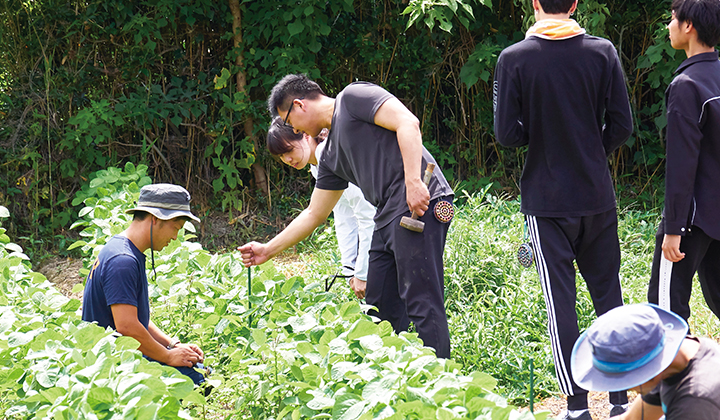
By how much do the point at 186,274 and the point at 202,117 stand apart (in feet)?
13.6

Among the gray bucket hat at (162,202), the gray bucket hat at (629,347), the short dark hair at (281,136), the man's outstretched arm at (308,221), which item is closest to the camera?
the gray bucket hat at (629,347)

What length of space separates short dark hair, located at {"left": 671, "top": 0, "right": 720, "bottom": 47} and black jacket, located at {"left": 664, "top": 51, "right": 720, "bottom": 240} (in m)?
0.08

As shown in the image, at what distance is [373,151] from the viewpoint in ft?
10.3

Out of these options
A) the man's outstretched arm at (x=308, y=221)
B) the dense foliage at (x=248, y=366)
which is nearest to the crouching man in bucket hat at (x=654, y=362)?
the dense foliage at (x=248, y=366)

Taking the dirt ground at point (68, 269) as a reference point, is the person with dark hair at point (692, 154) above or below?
above

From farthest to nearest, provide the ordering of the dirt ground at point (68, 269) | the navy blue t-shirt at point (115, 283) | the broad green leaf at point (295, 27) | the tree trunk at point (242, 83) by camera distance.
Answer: the tree trunk at point (242, 83), the broad green leaf at point (295, 27), the dirt ground at point (68, 269), the navy blue t-shirt at point (115, 283)

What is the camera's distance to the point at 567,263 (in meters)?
2.98

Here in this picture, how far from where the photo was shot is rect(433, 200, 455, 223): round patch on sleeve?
10.1ft

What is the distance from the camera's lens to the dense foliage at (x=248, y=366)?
1964 mm

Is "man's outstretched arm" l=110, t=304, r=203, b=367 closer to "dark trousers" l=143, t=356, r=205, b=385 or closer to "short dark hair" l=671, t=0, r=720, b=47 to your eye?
"dark trousers" l=143, t=356, r=205, b=385

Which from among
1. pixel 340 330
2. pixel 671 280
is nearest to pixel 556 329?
pixel 671 280

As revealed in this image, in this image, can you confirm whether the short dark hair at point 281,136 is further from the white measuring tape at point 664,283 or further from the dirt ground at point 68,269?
the dirt ground at point 68,269

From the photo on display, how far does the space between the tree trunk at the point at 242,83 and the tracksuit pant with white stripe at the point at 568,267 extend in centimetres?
481

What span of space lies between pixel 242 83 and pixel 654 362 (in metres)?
6.09
